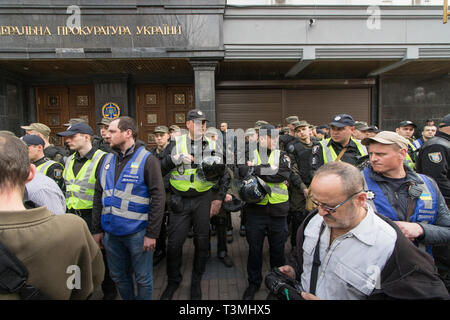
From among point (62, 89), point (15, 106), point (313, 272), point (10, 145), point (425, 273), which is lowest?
point (313, 272)

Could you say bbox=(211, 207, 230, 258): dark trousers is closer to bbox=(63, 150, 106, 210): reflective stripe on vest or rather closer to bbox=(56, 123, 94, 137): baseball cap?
bbox=(63, 150, 106, 210): reflective stripe on vest

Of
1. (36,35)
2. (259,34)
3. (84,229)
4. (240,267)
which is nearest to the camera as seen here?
(84,229)

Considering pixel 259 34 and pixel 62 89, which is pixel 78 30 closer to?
pixel 62 89

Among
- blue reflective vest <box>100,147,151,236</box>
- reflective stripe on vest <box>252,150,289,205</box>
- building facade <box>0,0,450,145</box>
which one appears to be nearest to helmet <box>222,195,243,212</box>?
reflective stripe on vest <box>252,150,289,205</box>

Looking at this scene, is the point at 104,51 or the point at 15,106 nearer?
the point at 104,51

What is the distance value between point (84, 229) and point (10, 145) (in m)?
0.52

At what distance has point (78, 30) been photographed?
7668 mm

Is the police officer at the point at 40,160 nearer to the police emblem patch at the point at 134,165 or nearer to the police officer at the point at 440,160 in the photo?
the police emblem patch at the point at 134,165

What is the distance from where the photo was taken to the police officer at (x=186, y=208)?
3164 mm

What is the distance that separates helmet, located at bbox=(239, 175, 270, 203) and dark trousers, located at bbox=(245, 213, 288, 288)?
13.9 inches

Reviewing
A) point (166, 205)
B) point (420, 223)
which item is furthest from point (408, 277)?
point (166, 205)

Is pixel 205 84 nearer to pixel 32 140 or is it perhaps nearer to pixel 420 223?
pixel 32 140

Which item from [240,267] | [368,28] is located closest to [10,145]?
[240,267]

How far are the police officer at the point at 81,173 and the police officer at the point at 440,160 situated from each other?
370cm
